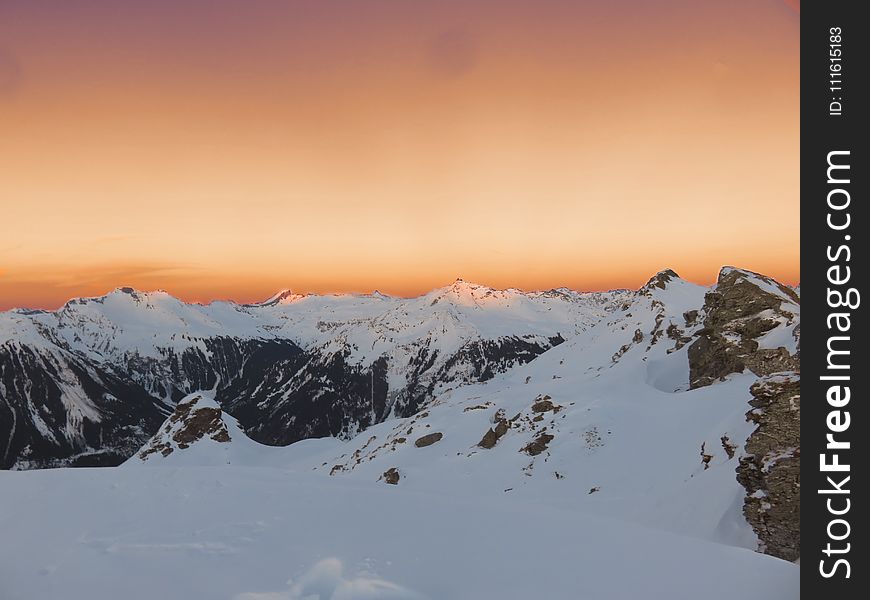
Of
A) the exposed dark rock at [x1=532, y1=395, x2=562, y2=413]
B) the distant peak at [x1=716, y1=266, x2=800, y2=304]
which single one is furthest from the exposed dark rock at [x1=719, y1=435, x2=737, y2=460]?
the exposed dark rock at [x1=532, y1=395, x2=562, y2=413]

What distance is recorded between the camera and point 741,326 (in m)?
33.7

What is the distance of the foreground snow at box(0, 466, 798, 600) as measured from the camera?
232 inches

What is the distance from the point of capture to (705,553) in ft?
23.4

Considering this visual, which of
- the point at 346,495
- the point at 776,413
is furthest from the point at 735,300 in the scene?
the point at 346,495

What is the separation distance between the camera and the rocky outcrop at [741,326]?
30484mm

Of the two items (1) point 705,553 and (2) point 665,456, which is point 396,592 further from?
(2) point 665,456

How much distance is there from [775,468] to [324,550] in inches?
467

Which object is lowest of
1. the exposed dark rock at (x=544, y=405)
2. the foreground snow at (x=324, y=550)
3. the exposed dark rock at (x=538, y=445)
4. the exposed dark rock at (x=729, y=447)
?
the exposed dark rock at (x=538, y=445)

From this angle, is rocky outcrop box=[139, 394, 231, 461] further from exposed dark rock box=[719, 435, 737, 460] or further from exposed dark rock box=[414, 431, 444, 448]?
exposed dark rock box=[719, 435, 737, 460]

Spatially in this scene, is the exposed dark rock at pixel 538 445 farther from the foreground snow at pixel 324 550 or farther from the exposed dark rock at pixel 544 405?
the foreground snow at pixel 324 550

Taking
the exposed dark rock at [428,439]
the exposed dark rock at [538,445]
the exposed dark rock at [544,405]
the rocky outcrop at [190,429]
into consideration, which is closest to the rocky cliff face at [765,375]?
the exposed dark rock at [544,405]
